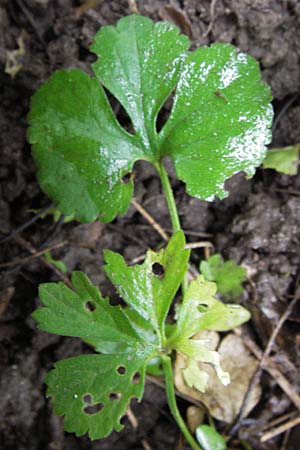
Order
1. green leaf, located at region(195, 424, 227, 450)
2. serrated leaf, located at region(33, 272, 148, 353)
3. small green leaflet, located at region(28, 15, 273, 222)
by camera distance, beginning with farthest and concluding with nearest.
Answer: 1. green leaf, located at region(195, 424, 227, 450)
2. small green leaflet, located at region(28, 15, 273, 222)
3. serrated leaf, located at region(33, 272, 148, 353)

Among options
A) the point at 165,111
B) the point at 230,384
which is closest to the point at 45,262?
the point at 165,111

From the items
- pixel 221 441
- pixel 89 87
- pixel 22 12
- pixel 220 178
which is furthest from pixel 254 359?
pixel 22 12

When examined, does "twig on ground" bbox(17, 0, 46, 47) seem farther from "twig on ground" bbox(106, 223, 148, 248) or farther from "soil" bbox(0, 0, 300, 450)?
"twig on ground" bbox(106, 223, 148, 248)

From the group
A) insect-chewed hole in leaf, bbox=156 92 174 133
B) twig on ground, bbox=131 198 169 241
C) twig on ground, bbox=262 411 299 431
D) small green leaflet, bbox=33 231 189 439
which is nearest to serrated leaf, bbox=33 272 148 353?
small green leaflet, bbox=33 231 189 439

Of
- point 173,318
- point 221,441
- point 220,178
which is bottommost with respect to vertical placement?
point 221,441

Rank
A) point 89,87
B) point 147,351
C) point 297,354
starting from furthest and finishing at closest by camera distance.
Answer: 1. point 297,354
2. point 89,87
3. point 147,351

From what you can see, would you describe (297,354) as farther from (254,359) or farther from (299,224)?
(299,224)

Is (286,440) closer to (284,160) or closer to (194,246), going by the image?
(194,246)
